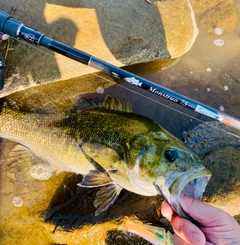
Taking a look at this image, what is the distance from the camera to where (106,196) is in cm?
329

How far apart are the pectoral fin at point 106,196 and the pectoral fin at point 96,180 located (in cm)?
20

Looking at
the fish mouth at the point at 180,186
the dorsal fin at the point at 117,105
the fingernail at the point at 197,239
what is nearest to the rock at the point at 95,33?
the dorsal fin at the point at 117,105

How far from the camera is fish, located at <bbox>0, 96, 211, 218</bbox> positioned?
2713mm

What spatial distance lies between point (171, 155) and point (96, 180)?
0.86 metres

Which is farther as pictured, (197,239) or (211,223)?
(211,223)

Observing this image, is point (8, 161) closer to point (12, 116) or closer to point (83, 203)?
point (12, 116)

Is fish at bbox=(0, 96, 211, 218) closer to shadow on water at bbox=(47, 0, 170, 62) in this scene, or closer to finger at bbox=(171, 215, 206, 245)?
finger at bbox=(171, 215, 206, 245)

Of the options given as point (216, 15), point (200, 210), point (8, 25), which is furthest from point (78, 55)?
point (216, 15)

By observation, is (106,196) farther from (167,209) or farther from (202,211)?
(202,211)

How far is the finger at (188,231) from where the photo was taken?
94.7 inches

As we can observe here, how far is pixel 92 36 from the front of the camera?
3.30 m

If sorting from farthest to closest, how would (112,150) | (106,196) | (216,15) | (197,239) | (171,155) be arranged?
(216,15), (106,196), (112,150), (171,155), (197,239)

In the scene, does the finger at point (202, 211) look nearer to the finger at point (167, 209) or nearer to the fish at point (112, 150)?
the fish at point (112, 150)

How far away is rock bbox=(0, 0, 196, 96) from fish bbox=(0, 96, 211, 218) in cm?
48
